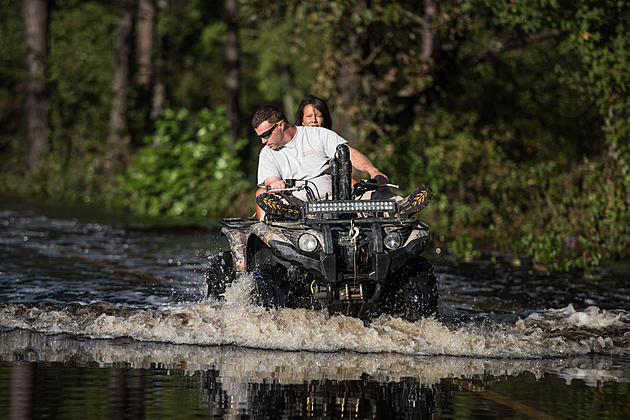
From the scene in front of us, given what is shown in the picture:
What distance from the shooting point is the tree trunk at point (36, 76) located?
1624 inches

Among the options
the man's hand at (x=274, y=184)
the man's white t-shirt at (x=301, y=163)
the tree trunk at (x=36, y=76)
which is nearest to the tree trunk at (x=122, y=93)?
the tree trunk at (x=36, y=76)

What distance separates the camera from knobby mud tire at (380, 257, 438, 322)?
10.3 m

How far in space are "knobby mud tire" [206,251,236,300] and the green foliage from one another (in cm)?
1750

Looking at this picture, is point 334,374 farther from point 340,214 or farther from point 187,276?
point 187,276

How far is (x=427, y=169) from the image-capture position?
24.5 meters

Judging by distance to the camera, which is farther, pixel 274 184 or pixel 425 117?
pixel 425 117

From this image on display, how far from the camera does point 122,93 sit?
40062mm

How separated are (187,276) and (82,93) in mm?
27964

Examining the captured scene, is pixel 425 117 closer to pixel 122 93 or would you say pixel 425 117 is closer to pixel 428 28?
pixel 428 28

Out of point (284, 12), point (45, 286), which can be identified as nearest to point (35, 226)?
point (284, 12)

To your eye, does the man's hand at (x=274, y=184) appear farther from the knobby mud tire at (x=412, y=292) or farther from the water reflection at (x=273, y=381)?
the water reflection at (x=273, y=381)

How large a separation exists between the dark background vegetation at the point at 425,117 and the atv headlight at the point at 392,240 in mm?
7945

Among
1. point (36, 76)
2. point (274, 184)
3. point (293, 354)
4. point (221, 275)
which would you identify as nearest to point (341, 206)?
point (274, 184)

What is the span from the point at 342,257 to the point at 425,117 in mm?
15996
